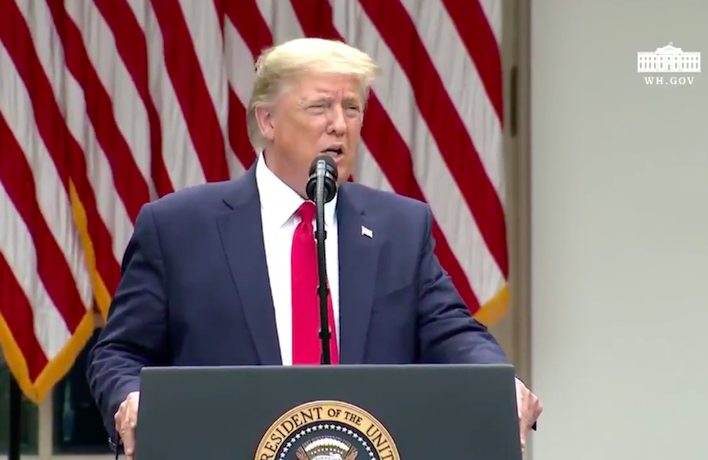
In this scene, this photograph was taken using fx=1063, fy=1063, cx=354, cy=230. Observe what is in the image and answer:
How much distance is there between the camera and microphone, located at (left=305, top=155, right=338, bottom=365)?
1.39 metres

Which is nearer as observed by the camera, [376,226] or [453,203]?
[376,226]

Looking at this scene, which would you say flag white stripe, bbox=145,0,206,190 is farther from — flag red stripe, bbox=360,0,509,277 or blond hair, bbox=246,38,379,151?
blond hair, bbox=246,38,379,151

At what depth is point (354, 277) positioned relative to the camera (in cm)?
170

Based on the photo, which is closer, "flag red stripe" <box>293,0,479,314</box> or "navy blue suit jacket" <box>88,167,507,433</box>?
"navy blue suit jacket" <box>88,167,507,433</box>

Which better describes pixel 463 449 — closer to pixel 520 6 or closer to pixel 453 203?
pixel 453 203

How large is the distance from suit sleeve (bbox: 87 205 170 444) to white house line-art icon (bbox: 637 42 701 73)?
2.13 meters

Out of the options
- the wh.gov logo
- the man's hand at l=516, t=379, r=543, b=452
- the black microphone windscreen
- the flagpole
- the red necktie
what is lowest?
the flagpole

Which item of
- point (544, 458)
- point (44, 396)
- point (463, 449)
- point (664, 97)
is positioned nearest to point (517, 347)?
point (544, 458)

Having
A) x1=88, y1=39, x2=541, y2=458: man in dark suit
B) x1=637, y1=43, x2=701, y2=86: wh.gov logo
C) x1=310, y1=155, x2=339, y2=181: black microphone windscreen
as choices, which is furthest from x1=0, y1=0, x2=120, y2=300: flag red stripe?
x1=310, y1=155, x2=339, y2=181: black microphone windscreen

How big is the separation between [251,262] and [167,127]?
1.67 metres

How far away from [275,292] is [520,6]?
6.60 ft

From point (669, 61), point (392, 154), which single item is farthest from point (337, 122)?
point (669, 61)

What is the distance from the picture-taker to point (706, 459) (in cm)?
345

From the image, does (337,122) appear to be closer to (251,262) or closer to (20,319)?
(251,262)
